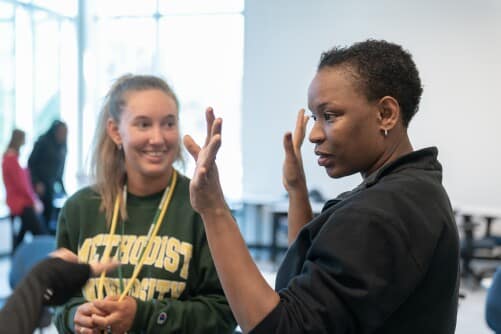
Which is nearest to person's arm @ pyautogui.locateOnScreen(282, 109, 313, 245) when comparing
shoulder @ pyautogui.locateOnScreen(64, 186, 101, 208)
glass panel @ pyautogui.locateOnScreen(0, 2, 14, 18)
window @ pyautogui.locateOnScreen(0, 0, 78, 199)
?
Result: shoulder @ pyautogui.locateOnScreen(64, 186, 101, 208)

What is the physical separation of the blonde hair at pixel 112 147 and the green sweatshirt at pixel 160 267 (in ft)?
0.18

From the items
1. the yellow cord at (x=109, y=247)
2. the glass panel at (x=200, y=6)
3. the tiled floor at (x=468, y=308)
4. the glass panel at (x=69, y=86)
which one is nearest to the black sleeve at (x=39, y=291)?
the yellow cord at (x=109, y=247)

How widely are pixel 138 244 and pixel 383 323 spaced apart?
2.46 ft

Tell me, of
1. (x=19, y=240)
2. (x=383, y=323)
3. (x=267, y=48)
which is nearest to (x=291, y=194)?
(x=383, y=323)

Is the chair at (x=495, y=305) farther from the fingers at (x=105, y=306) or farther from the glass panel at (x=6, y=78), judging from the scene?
the glass panel at (x=6, y=78)

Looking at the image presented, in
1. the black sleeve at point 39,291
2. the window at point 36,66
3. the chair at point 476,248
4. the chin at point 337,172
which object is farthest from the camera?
the window at point 36,66

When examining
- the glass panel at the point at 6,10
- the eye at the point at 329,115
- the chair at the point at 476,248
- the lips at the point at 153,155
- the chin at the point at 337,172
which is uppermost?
the glass panel at the point at 6,10

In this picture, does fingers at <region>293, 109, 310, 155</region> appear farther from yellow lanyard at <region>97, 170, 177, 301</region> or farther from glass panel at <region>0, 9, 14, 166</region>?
glass panel at <region>0, 9, 14, 166</region>

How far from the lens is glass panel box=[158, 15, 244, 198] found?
6973 mm

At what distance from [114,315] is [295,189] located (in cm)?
55

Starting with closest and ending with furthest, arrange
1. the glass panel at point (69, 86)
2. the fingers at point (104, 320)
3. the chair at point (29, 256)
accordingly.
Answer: the fingers at point (104, 320), the chair at point (29, 256), the glass panel at point (69, 86)

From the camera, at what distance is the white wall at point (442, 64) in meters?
5.68

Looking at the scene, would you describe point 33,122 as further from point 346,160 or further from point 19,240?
point 346,160

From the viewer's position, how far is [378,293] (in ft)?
2.65
